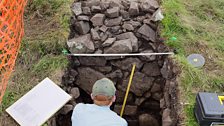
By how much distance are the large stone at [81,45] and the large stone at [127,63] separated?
462mm

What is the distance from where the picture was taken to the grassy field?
4438 millimetres

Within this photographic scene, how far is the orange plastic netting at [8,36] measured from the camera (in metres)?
4.58

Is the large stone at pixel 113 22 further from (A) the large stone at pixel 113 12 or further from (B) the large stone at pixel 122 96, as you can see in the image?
(B) the large stone at pixel 122 96

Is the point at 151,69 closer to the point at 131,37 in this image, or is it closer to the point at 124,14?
the point at 131,37

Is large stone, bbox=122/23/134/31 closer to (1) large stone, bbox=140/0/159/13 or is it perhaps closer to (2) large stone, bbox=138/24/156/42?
(2) large stone, bbox=138/24/156/42

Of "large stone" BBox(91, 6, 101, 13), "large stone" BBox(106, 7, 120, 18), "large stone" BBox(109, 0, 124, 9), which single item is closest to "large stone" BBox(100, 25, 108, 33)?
"large stone" BBox(106, 7, 120, 18)

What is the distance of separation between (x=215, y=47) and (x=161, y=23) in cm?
92

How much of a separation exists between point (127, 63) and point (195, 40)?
1.12 metres

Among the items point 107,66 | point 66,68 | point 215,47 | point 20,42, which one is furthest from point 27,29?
point 215,47

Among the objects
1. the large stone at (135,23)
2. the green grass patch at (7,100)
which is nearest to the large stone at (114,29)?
the large stone at (135,23)

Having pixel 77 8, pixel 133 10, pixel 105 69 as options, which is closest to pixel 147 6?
pixel 133 10

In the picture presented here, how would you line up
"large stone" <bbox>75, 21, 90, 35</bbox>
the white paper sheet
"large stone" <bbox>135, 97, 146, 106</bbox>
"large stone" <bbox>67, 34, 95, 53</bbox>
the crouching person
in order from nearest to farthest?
1. the crouching person
2. the white paper sheet
3. "large stone" <bbox>67, 34, 95, 53</bbox>
4. "large stone" <bbox>75, 21, 90, 35</bbox>
5. "large stone" <bbox>135, 97, 146, 106</bbox>

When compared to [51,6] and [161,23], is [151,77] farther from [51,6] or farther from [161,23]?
[51,6]

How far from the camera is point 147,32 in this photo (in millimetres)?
5320
